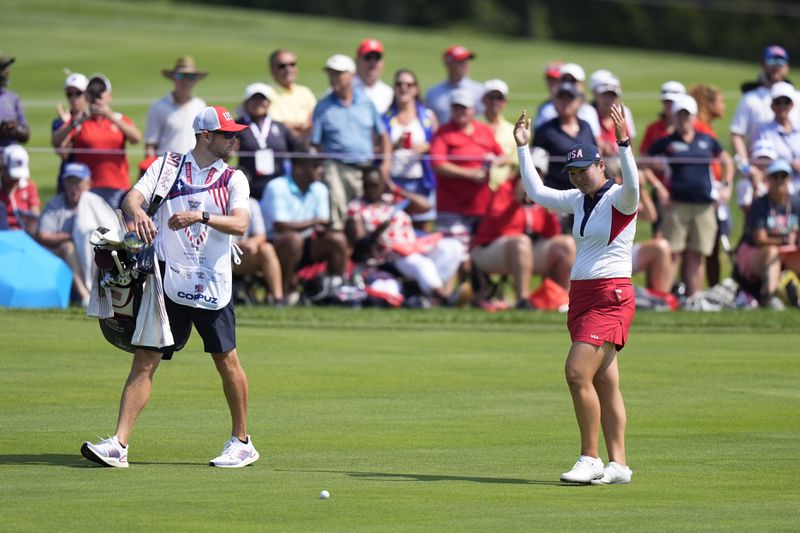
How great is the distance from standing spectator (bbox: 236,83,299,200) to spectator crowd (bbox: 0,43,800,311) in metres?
0.02

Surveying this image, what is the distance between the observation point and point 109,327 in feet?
34.3

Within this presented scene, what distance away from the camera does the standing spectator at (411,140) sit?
20.2 meters

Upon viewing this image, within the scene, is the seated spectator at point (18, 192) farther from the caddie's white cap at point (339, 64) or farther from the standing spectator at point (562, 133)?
the standing spectator at point (562, 133)

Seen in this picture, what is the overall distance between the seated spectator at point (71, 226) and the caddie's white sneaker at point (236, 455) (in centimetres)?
809

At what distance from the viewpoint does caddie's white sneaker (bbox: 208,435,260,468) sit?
33.4 ft

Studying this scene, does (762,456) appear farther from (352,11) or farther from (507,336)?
(352,11)

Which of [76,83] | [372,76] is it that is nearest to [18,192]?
[76,83]

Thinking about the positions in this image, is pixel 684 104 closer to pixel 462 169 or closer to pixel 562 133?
pixel 562 133

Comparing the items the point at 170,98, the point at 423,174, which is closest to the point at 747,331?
the point at 423,174

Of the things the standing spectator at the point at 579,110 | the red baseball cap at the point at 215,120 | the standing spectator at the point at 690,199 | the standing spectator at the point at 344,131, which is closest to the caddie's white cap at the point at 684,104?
the standing spectator at the point at 690,199

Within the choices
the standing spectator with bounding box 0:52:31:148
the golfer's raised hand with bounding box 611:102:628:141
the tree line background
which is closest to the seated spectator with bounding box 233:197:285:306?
the standing spectator with bounding box 0:52:31:148

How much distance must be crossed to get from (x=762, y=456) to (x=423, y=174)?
399 inches

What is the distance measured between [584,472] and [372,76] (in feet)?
40.5

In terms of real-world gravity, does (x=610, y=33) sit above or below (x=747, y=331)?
above
